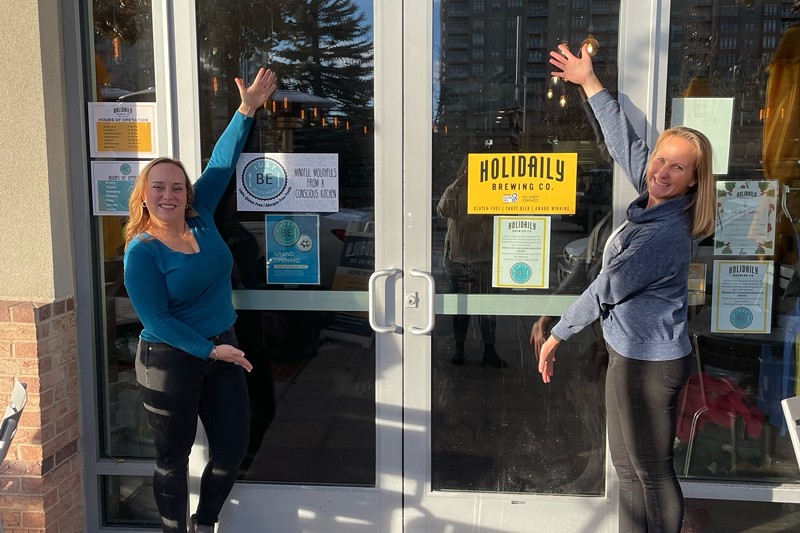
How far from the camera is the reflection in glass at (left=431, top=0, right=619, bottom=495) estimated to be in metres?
2.73

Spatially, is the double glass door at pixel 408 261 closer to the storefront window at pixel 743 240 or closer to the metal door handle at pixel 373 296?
the metal door handle at pixel 373 296

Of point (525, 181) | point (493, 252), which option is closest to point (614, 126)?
point (525, 181)

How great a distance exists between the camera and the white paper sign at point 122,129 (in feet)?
9.49

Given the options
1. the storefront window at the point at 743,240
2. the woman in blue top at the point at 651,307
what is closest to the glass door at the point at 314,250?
the woman in blue top at the point at 651,307

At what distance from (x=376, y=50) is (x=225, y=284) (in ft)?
3.89

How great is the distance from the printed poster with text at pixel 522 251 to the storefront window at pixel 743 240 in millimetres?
670

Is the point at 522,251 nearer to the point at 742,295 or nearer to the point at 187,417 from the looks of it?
the point at 742,295

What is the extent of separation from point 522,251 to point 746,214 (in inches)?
38.4

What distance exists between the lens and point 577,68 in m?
2.64

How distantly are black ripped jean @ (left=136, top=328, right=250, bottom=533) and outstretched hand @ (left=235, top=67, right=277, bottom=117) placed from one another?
3.13 ft

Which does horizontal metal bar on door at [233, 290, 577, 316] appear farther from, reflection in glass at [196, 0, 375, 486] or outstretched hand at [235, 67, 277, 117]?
outstretched hand at [235, 67, 277, 117]

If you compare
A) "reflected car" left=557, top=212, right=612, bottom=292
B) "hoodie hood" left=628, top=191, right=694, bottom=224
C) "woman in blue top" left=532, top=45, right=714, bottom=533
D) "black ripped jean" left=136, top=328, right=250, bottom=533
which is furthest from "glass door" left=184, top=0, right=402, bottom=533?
"hoodie hood" left=628, top=191, right=694, bottom=224

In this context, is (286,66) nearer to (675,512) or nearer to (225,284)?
(225,284)

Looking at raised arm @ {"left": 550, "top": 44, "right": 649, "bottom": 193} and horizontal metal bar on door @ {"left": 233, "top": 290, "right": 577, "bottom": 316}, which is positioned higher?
raised arm @ {"left": 550, "top": 44, "right": 649, "bottom": 193}
